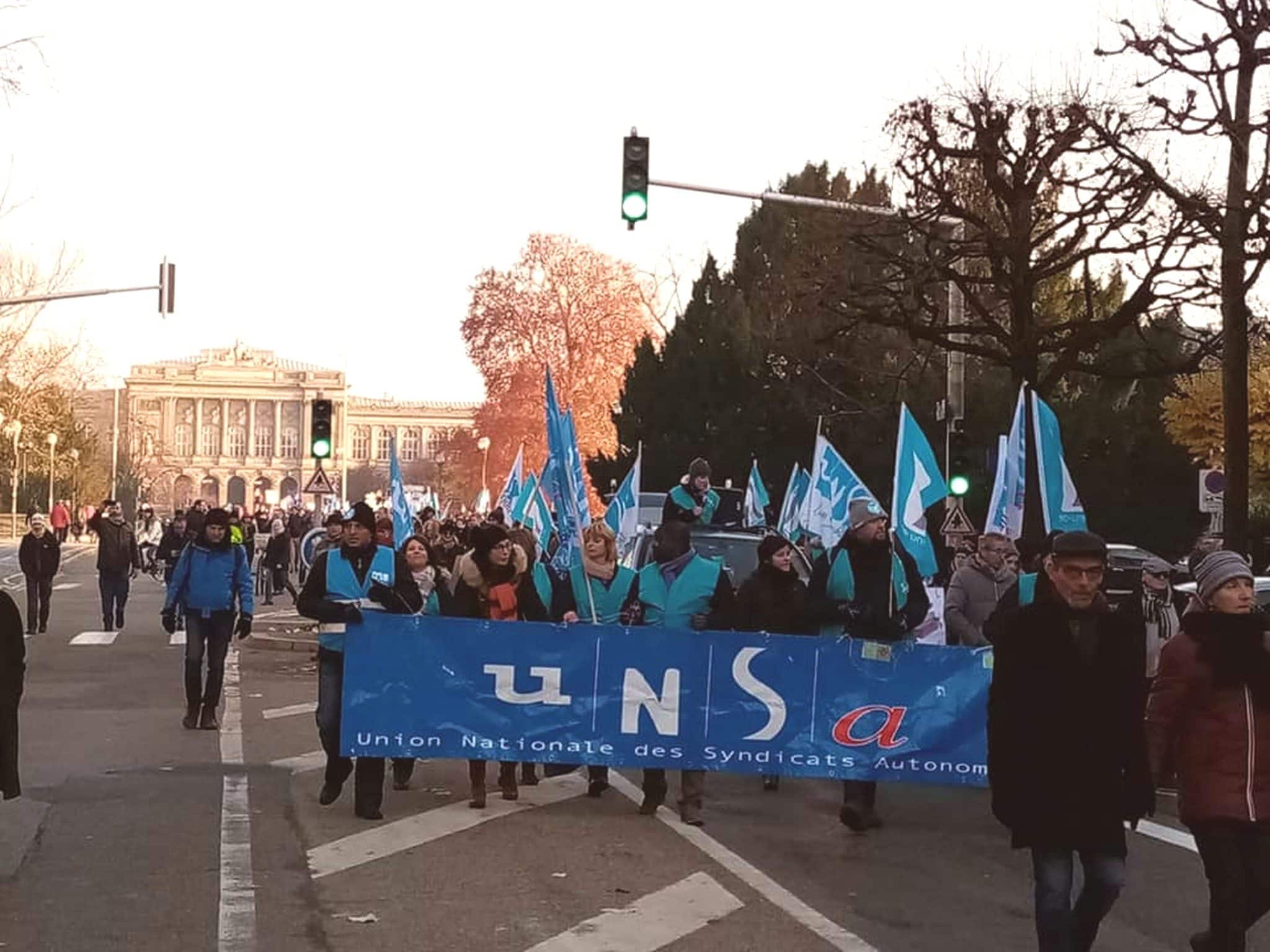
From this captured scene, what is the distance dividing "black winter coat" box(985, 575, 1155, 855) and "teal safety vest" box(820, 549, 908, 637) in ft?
17.5

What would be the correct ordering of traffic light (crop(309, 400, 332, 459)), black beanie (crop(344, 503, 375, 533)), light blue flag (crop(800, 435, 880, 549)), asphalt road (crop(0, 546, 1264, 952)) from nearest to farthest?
1. asphalt road (crop(0, 546, 1264, 952))
2. black beanie (crop(344, 503, 375, 533))
3. light blue flag (crop(800, 435, 880, 549))
4. traffic light (crop(309, 400, 332, 459))

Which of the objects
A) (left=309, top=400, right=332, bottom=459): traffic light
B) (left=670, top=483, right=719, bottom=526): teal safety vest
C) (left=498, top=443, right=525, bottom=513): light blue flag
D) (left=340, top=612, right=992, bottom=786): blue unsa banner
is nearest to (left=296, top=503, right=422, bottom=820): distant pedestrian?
(left=340, top=612, right=992, bottom=786): blue unsa banner

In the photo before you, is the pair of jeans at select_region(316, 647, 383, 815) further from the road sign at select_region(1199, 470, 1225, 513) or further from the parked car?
the road sign at select_region(1199, 470, 1225, 513)

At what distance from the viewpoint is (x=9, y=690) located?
9227mm

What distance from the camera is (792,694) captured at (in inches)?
463

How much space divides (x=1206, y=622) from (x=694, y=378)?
42354 millimetres

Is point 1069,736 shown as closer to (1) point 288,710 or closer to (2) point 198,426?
(1) point 288,710

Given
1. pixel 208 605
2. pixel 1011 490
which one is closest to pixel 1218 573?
pixel 1011 490

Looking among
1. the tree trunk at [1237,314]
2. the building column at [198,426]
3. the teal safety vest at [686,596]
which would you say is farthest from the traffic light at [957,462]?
the building column at [198,426]

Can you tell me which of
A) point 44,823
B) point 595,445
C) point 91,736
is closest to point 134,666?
point 91,736

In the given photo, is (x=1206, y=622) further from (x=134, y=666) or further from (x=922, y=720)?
(x=134, y=666)

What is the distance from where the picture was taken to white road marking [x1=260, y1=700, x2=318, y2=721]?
17391 millimetres

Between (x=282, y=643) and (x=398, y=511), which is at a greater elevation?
(x=398, y=511)

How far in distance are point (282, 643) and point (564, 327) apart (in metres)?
44.1
